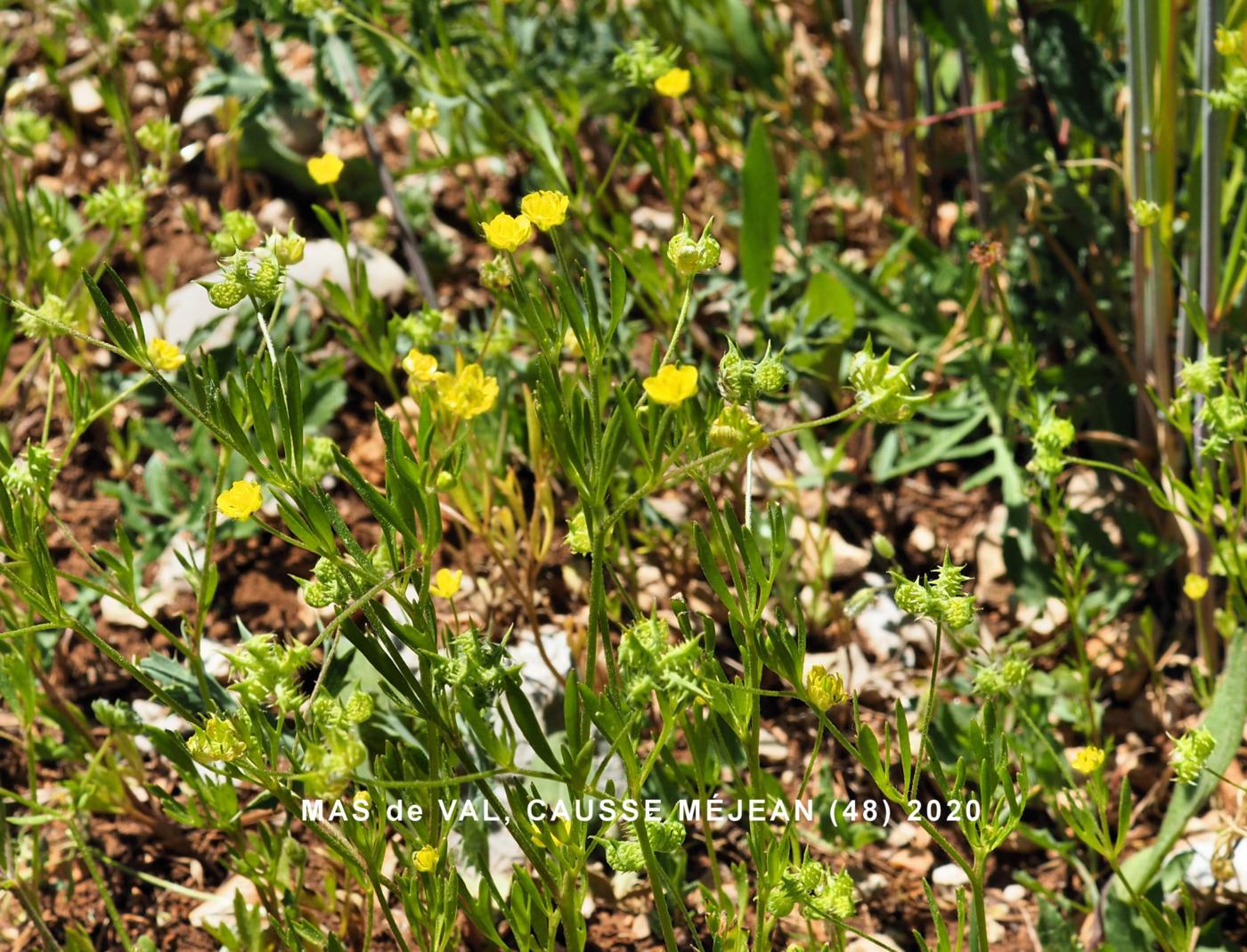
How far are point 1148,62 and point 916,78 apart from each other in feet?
3.48

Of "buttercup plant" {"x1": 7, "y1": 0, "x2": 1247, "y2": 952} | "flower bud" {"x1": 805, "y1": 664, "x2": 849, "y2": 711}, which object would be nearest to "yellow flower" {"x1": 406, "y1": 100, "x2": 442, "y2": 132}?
"buttercup plant" {"x1": 7, "y1": 0, "x2": 1247, "y2": 952}

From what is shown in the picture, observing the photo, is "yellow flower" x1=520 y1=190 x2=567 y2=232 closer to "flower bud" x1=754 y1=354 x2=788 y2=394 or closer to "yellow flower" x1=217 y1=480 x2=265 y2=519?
"flower bud" x1=754 y1=354 x2=788 y2=394

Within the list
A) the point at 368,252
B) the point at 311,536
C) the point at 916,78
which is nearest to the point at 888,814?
the point at 311,536

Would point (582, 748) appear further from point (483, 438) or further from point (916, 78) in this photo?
point (916, 78)

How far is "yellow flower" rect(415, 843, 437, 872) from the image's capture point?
1.44 meters

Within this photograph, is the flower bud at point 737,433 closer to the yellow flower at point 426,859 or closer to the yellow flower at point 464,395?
the yellow flower at point 464,395

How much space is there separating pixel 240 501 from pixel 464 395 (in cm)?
25

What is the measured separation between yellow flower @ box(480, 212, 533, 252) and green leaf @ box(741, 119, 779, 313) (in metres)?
1.12

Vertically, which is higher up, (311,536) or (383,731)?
(311,536)

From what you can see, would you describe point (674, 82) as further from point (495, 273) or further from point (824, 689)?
point (824, 689)

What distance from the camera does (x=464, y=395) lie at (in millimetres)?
1330

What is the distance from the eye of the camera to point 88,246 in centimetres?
267

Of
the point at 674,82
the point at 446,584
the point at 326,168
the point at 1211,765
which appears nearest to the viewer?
the point at 446,584

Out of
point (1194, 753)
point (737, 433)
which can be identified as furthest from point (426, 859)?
point (1194, 753)
